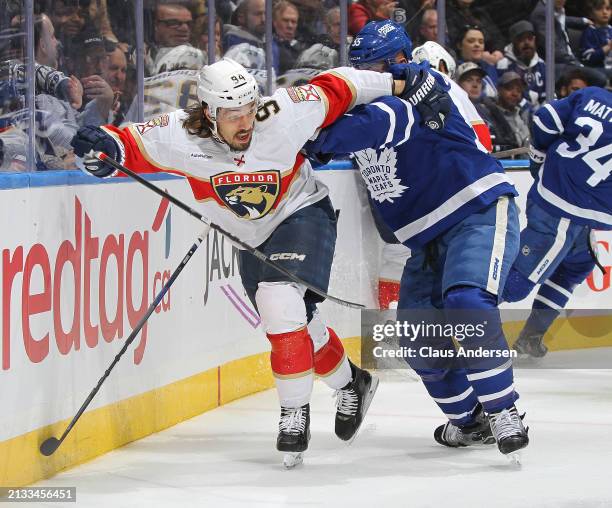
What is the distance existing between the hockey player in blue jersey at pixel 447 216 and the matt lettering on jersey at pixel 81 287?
699 millimetres

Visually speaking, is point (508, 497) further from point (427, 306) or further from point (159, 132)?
point (159, 132)

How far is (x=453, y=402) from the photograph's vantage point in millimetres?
4059

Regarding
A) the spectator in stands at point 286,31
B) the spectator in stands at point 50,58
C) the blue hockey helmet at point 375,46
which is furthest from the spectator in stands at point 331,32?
the blue hockey helmet at point 375,46

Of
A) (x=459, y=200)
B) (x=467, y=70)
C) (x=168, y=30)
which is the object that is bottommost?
(x=459, y=200)

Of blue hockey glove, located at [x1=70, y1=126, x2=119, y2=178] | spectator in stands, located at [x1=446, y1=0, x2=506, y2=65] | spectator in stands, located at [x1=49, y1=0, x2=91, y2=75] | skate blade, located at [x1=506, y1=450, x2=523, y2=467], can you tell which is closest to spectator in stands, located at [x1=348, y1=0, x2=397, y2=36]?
spectator in stands, located at [x1=446, y1=0, x2=506, y2=65]

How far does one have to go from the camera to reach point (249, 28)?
6.01 meters

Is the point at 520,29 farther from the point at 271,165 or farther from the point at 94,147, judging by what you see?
the point at 94,147

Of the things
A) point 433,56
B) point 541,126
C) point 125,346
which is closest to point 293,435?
point 125,346

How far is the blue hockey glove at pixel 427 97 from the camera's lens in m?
3.76

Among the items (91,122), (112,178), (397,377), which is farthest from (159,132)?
(397,377)

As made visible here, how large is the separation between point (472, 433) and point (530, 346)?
191cm

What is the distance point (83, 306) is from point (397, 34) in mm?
1206

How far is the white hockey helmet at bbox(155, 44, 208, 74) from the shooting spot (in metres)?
5.31

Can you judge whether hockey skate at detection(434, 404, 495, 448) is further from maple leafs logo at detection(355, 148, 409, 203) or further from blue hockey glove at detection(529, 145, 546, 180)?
blue hockey glove at detection(529, 145, 546, 180)
